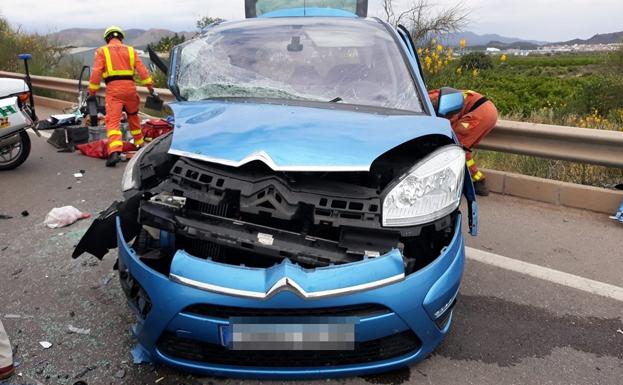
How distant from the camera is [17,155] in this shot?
6395 millimetres

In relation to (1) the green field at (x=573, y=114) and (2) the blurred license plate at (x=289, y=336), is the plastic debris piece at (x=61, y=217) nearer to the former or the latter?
(2) the blurred license plate at (x=289, y=336)

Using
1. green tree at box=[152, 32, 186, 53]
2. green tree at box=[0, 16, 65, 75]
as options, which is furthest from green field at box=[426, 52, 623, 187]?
green tree at box=[0, 16, 65, 75]

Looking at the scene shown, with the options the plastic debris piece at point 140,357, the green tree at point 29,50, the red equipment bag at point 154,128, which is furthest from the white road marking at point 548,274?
the green tree at point 29,50

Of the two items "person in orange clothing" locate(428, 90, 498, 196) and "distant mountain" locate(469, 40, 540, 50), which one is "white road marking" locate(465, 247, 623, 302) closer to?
"person in orange clothing" locate(428, 90, 498, 196)

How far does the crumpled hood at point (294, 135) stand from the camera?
2230mm

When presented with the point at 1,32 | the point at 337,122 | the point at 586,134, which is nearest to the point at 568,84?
the point at 1,32

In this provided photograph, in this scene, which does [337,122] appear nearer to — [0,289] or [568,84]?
[0,289]

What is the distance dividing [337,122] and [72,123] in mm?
6410

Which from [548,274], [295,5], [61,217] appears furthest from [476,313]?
[295,5]

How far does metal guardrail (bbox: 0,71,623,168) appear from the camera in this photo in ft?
14.9

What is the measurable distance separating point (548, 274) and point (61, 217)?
372cm

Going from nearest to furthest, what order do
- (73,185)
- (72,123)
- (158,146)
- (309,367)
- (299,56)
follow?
1. (309,367)
2. (158,146)
3. (299,56)
4. (73,185)
5. (72,123)

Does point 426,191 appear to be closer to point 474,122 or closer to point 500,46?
point 474,122

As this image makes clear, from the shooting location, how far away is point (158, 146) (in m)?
2.85
